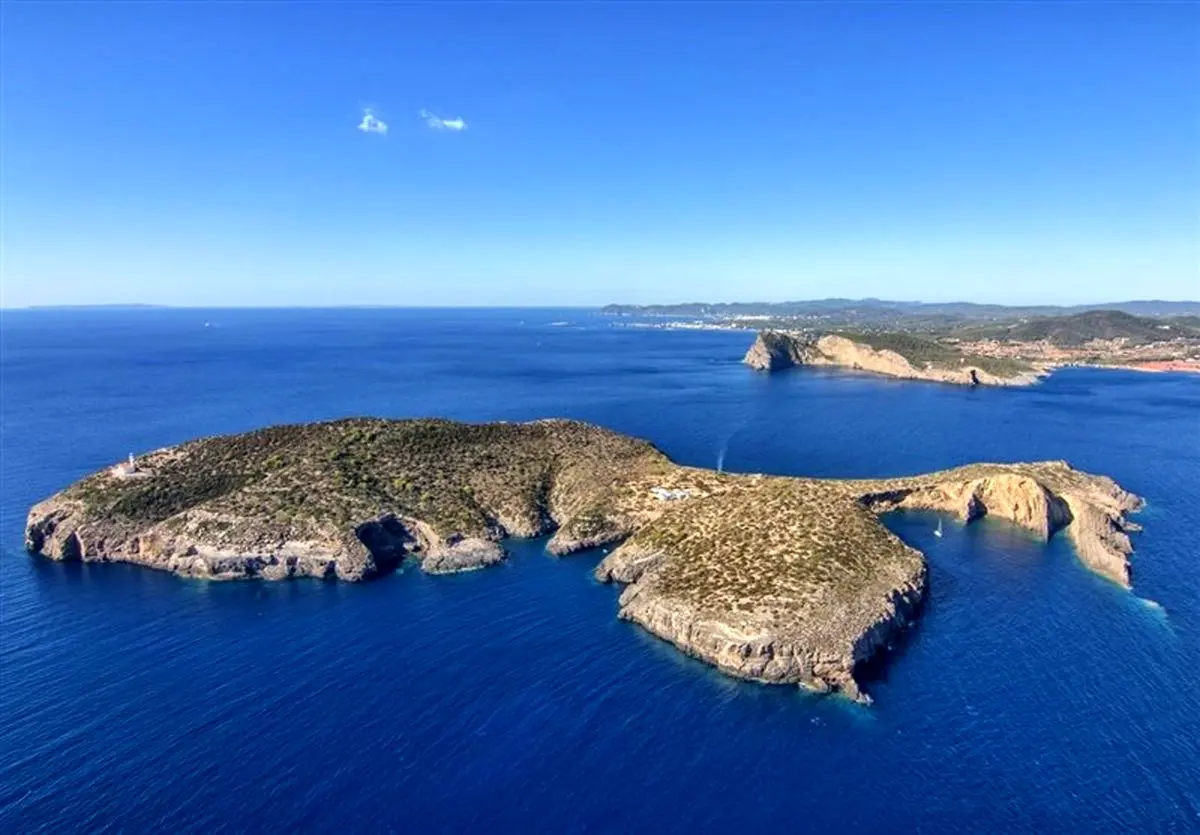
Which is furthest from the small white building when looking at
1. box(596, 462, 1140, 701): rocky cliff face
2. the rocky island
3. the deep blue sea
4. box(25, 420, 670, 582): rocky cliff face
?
the deep blue sea

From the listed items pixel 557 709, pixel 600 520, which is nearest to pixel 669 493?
pixel 600 520

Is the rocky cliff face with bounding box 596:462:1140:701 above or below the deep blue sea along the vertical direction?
above

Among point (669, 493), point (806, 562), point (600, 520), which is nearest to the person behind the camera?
point (806, 562)

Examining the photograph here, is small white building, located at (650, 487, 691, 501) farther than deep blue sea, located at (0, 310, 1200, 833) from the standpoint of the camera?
Yes

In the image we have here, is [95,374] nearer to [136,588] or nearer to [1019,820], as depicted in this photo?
[136,588]

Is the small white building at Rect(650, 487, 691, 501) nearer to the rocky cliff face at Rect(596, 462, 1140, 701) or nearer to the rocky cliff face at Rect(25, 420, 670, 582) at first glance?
the rocky cliff face at Rect(596, 462, 1140, 701)

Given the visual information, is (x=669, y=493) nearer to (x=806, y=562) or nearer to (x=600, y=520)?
(x=600, y=520)

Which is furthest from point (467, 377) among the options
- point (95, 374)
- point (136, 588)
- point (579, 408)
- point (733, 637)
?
point (733, 637)

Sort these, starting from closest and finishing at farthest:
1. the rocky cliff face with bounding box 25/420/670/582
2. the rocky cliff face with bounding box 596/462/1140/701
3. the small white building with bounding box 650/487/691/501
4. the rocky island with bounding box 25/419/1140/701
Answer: the rocky cliff face with bounding box 596/462/1140/701, the rocky island with bounding box 25/419/1140/701, the rocky cliff face with bounding box 25/420/670/582, the small white building with bounding box 650/487/691/501

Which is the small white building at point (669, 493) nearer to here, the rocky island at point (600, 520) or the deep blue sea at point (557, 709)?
the rocky island at point (600, 520)
